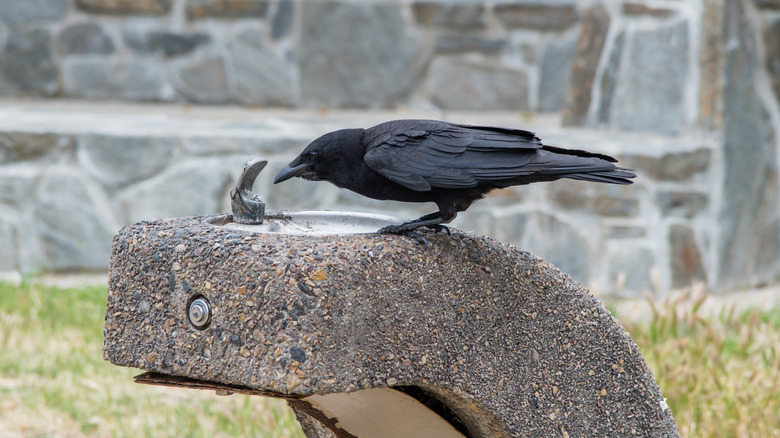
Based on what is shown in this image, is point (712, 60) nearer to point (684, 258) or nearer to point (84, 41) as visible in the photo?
point (684, 258)

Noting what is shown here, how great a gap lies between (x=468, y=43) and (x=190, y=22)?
87.6 inches

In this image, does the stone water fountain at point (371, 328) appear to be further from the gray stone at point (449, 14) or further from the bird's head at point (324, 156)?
the gray stone at point (449, 14)

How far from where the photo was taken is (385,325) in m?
1.93

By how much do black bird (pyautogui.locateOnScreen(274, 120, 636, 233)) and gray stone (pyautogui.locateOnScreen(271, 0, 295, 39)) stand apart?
4838 millimetres

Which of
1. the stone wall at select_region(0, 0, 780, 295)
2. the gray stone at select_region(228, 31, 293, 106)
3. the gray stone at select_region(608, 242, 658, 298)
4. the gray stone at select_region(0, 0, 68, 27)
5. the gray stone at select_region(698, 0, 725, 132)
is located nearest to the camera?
the gray stone at select_region(698, 0, 725, 132)

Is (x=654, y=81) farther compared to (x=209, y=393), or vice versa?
(x=654, y=81)

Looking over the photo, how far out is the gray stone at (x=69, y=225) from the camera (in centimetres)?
546

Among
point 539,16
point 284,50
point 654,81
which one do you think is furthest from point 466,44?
point 654,81

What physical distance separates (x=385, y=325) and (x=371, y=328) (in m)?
0.04

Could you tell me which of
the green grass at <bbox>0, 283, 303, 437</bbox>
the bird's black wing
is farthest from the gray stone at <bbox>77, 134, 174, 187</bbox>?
the bird's black wing

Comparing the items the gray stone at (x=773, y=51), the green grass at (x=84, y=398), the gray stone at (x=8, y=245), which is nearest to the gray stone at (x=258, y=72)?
the gray stone at (x=8, y=245)

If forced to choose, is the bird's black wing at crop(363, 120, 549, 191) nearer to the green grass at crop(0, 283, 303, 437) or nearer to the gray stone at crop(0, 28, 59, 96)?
the green grass at crop(0, 283, 303, 437)

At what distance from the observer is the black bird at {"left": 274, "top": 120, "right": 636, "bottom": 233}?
7.08 ft

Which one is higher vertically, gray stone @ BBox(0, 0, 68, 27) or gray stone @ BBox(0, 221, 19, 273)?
gray stone @ BBox(0, 0, 68, 27)
